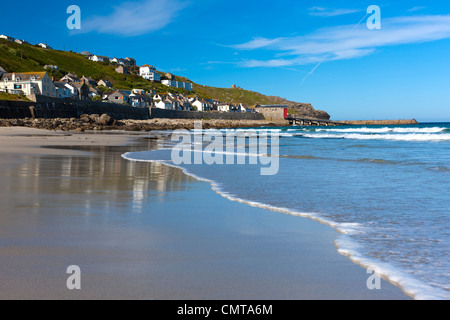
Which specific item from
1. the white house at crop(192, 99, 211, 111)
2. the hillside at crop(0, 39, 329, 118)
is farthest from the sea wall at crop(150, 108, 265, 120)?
the hillside at crop(0, 39, 329, 118)

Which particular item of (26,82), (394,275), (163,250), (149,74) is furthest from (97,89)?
(394,275)

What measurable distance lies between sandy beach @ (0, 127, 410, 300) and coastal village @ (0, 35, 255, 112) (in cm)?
5749

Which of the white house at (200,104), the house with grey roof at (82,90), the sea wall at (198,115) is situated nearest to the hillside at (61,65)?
the house with grey roof at (82,90)

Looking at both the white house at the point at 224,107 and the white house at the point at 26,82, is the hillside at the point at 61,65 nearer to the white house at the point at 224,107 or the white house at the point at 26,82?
the white house at the point at 224,107

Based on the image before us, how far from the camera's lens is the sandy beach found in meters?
3.40

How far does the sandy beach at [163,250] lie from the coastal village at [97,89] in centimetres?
5749

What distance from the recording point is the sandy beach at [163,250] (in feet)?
11.1

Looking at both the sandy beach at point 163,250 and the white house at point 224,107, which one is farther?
the white house at point 224,107

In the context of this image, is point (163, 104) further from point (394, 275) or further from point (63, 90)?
point (394, 275)

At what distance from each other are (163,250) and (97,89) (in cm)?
12216

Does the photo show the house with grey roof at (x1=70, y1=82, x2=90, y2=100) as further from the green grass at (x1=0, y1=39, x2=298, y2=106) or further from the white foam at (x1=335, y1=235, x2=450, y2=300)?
the white foam at (x1=335, y1=235, x2=450, y2=300)

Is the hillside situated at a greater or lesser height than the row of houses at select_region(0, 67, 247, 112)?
greater

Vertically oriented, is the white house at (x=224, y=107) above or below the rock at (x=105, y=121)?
above

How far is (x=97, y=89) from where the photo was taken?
11862 cm
